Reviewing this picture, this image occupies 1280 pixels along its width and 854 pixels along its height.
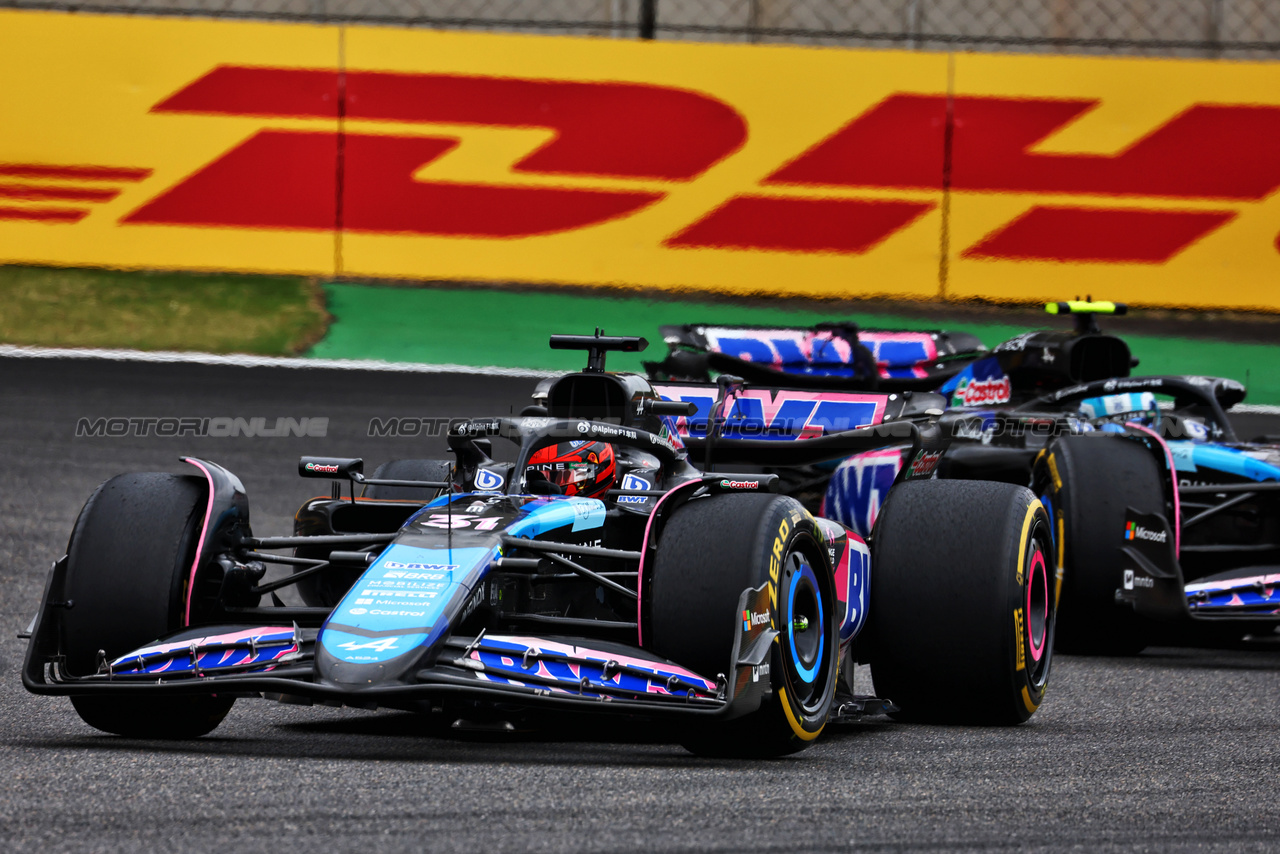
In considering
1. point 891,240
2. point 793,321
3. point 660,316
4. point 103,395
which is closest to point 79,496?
point 103,395

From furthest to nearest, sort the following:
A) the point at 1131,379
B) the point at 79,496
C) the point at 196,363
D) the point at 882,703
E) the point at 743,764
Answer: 1. the point at 196,363
2. the point at 79,496
3. the point at 1131,379
4. the point at 882,703
5. the point at 743,764

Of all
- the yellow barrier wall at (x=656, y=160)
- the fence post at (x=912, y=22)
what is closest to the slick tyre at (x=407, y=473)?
the yellow barrier wall at (x=656, y=160)

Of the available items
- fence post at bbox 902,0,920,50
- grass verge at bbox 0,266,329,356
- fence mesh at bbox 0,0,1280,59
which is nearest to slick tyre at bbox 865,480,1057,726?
grass verge at bbox 0,266,329,356

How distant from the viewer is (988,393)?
33.9ft

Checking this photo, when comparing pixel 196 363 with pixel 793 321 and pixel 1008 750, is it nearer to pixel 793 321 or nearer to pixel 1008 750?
pixel 793 321

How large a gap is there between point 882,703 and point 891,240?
20.9ft

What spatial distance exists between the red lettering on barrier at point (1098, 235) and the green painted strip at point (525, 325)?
55 cm

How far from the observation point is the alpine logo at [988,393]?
33.8 ft

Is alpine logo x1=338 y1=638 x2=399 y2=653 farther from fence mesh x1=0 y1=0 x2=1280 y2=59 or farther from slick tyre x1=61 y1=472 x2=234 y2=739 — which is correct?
fence mesh x1=0 y1=0 x2=1280 y2=59

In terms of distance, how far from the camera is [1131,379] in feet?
32.1

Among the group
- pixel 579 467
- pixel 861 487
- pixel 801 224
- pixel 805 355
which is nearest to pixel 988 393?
pixel 805 355

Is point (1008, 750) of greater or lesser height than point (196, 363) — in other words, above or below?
below

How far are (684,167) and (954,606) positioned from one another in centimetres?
625

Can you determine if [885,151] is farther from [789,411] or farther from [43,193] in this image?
[43,193]
